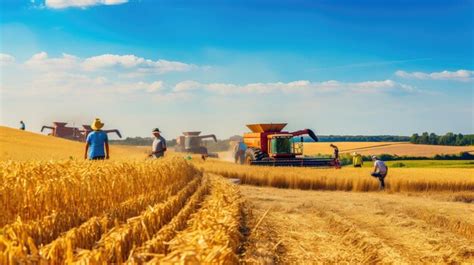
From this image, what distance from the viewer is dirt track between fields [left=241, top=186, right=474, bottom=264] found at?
9.83 meters

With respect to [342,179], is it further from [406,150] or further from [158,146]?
[406,150]

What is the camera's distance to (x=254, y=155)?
31953 millimetres

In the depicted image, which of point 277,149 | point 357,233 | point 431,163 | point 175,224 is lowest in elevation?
point 357,233

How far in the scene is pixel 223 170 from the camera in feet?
90.8

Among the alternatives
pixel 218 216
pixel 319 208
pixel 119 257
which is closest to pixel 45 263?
pixel 119 257

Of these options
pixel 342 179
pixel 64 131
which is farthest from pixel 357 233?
pixel 64 131

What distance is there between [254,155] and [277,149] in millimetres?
1313

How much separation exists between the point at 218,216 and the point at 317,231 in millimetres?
5092

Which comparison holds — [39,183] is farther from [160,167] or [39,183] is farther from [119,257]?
[160,167]

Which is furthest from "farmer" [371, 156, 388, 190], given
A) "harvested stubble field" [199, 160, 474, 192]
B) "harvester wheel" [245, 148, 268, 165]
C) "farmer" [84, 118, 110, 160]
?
"farmer" [84, 118, 110, 160]

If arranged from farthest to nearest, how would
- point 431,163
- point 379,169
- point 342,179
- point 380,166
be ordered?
point 431,163 → point 342,179 → point 379,169 → point 380,166

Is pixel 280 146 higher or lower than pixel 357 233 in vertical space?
higher

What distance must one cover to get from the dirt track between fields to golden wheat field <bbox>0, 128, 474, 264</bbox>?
25mm

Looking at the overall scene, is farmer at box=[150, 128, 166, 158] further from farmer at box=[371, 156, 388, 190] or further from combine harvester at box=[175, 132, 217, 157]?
combine harvester at box=[175, 132, 217, 157]
